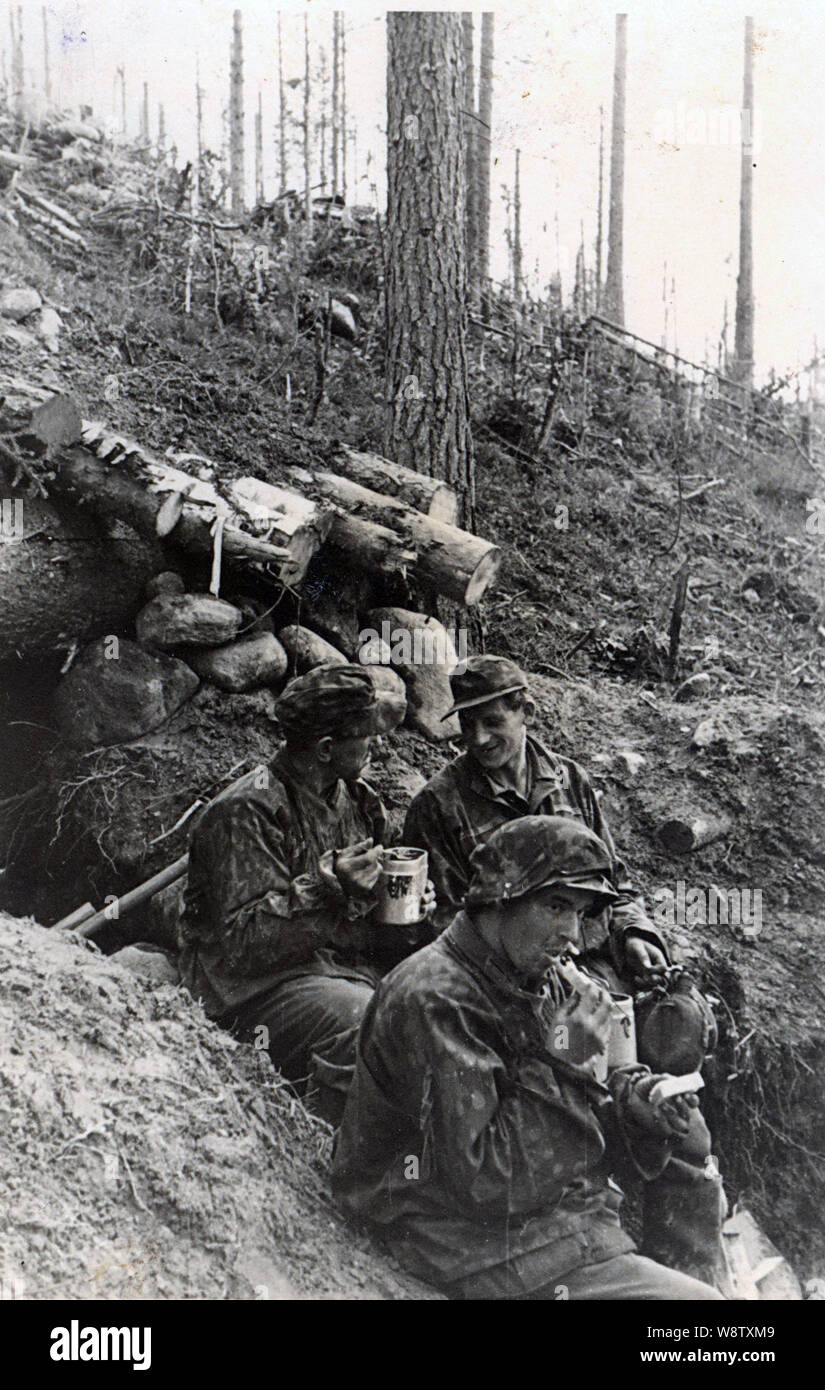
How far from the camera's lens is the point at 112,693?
5.06 metres

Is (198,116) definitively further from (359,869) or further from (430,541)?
(359,869)

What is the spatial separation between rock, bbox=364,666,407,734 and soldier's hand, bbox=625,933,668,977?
1507mm

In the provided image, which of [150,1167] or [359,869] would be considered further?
[359,869]

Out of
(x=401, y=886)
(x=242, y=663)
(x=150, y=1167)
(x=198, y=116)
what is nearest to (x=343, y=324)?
(x=198, y=116)

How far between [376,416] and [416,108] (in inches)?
61.7

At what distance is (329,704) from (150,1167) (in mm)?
1655

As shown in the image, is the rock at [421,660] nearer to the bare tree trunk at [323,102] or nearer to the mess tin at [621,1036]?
the mess tin at [621,1036]

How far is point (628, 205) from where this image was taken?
5.12 metres

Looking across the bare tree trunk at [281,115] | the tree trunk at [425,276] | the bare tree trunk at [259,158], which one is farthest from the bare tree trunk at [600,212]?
the bare tree trunk at [259,158]

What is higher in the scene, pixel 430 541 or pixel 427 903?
pixel 430 541

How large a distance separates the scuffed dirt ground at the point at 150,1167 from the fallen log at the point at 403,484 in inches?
111
